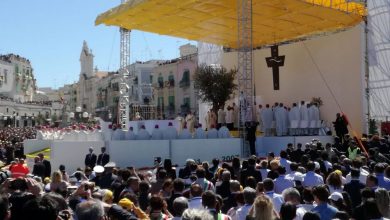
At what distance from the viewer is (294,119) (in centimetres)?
2278

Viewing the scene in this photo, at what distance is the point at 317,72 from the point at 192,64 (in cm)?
2570

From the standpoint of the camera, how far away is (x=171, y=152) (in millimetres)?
17781

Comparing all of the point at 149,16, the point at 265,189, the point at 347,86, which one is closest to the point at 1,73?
the point at 149,16

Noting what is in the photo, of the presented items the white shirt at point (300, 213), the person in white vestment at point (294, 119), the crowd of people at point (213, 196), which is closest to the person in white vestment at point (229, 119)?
the person in white vestment at point (294, 119)

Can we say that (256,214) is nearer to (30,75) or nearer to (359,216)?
(359,216)

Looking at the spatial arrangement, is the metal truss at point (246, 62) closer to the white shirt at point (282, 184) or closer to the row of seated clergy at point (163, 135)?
the row of seated clergy at point (163, 135)

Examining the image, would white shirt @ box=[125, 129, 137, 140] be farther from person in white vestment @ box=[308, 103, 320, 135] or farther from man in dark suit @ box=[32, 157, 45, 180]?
person in white vestment @ box=[308, 103, 320, 135]

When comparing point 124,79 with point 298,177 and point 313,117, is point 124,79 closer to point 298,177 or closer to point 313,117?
point 313,117

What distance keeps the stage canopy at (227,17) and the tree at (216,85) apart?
2216mm

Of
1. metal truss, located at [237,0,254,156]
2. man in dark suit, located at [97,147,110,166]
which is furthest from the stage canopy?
man in dark suit, located at [97,147,110,166]

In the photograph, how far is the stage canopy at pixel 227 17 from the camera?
70.1 ft

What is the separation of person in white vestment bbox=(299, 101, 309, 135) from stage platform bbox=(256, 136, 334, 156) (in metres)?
1.81

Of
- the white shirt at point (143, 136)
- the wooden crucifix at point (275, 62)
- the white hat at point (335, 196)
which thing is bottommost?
the white hat at point (335, 196)

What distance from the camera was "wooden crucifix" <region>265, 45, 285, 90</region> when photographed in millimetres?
25562
